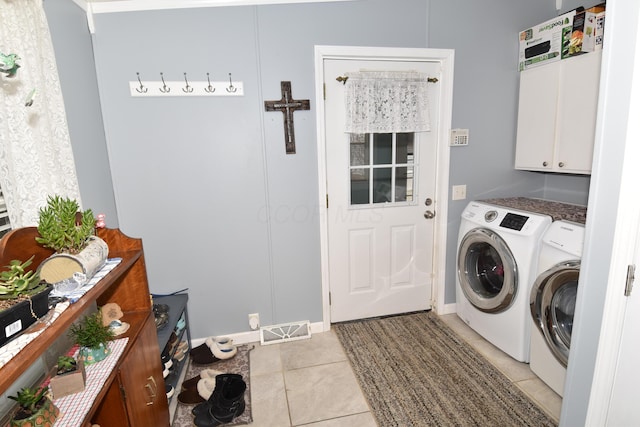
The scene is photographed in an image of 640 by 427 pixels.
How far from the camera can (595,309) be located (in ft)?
3.67

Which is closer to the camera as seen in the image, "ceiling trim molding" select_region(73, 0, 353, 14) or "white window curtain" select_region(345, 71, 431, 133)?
"ceiling trim molding" select_region(73, 0, 353, 14)

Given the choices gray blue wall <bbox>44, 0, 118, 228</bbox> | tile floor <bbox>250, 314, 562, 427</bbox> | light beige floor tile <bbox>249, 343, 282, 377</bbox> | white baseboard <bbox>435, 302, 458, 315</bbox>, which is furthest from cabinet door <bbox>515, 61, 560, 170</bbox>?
gray blue wall <bbox>44, 0, 118, 228</bbox>

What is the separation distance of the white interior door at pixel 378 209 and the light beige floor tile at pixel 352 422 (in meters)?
0.94

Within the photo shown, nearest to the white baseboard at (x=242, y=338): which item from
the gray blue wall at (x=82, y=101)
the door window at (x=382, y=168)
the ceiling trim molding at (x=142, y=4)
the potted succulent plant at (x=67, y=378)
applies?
the gray blue wall at (x=82, y=101)

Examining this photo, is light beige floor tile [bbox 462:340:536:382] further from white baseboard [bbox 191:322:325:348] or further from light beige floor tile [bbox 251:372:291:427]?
white baseboard [bbox 191:322:325:348]

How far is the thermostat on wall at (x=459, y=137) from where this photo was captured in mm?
2512

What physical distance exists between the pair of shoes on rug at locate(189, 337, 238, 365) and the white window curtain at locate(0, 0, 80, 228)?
4.63 ft

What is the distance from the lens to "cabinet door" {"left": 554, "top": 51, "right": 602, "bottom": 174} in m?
1.97

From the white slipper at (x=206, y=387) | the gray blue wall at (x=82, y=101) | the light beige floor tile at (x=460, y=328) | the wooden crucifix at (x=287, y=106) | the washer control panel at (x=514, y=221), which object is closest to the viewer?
the gray blue wall at (x=82, y=101)

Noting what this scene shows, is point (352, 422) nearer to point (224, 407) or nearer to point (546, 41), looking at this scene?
point (224, 407)

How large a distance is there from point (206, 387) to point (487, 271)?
2.06 metres

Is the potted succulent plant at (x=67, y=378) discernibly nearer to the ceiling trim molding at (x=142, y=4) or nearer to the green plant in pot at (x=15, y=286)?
the green plant in pot at (x=15, y=286)

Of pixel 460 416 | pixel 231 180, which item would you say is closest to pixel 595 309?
pixel 460 416

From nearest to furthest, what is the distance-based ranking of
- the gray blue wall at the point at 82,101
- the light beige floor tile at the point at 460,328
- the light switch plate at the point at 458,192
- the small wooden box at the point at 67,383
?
the small wooden box at the point at 67,383 < the gray blue wall at the point at 82,101 < the light beige floor tile at the point at 460,328 < the light switch plate at the point at 458,192
